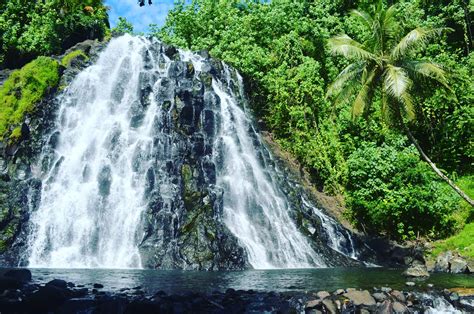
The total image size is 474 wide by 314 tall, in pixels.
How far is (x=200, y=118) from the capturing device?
94.1 ft

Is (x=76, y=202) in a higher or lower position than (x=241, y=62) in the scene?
lower

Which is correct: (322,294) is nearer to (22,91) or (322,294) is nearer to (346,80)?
(346,80)

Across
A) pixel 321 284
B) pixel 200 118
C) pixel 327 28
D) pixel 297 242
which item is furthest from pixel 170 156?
pixel 327 28

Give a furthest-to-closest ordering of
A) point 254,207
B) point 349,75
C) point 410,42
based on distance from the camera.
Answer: point 254,207 → point 349,75 → point 410,42

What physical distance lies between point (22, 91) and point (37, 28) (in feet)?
32.6

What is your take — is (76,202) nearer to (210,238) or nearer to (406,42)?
(210,238)

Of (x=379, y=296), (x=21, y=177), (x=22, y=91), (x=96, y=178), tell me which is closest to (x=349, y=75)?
(x=379, y=296)

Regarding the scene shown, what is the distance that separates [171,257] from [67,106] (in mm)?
13156

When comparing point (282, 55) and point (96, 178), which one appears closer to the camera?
point (96, 178)

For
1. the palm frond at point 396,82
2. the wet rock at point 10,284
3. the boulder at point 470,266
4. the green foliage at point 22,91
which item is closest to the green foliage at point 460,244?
the boulder at point 470,266

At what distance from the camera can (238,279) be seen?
Answer: 1714 cm

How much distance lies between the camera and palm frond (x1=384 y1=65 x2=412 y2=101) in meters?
18.1

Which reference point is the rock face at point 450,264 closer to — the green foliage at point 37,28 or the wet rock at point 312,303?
the wet rock at point 312,303

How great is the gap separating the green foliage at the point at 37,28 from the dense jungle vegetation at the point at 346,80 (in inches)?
3.1
